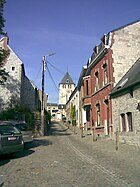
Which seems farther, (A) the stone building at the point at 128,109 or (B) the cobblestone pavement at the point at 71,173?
(A) the stone building at the point at 128,109

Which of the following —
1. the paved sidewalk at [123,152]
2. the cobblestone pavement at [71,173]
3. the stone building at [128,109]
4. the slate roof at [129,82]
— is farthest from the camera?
the slate roof at [129,82]

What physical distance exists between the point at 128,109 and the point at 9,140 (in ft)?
30.3

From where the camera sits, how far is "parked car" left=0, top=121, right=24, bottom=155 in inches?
420

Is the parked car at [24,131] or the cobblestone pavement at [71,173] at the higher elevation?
the parked car at [24,131]

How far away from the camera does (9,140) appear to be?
36.1ft

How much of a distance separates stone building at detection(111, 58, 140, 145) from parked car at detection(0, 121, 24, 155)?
7.97 metres

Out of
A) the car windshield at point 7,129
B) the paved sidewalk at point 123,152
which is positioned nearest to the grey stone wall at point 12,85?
the paved sidewalk at point 123,152

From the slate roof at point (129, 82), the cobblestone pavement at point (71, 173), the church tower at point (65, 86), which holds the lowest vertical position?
the cobblestone pavement at point (71, 173)

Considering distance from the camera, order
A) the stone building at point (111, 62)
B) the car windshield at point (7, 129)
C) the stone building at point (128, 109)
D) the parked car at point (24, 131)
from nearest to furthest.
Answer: the car windshield at point (7, 129), the parked car at point (24, 131), the stone building at point (128, 109), the stone building at point (111, 62)

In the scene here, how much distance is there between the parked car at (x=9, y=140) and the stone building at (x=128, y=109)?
797 centimetres

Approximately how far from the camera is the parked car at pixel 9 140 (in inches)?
420

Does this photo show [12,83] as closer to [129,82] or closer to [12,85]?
[12,85]

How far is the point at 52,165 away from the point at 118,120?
1036cm

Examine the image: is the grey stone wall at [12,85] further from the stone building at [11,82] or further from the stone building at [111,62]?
the stone building at [111,62]
